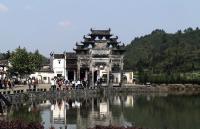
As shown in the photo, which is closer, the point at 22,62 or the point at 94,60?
the point at 22,62

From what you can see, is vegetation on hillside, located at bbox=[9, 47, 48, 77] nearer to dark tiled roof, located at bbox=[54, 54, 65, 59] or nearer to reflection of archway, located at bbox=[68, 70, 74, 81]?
dark tiled roof, located at bbox=[54, 54, 65, 59]

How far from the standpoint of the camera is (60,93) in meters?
63.1

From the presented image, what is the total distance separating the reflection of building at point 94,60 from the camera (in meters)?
97.0

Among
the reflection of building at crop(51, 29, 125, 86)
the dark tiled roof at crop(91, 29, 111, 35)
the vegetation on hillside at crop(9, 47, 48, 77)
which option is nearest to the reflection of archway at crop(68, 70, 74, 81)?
the reflection of building at crop(51, 29, 125, 86)

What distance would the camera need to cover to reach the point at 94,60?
96938mm

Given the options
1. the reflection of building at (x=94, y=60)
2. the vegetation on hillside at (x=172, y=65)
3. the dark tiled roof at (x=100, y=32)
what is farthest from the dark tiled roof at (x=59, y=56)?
the vegetation on hillside at (x=172, y=65)

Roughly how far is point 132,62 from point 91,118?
394 ft

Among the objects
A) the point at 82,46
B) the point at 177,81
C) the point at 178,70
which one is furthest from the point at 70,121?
the point at 178,70

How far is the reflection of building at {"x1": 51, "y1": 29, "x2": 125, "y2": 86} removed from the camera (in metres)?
97.0

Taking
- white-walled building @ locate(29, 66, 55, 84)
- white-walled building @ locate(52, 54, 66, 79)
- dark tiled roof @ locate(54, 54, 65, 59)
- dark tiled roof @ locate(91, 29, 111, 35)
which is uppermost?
dark tiled roof @ locate(91, 29, 111, 35)

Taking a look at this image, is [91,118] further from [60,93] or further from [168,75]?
[168,75]

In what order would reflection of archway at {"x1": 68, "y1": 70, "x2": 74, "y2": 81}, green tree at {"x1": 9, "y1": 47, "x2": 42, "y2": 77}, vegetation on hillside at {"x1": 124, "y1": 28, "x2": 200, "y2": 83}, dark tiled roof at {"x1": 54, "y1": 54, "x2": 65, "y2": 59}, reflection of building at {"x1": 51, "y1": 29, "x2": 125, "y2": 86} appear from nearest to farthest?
1. green tree at {"x1": 9, "y1": 47, "x2": 42, "y2": 77}
2. reflection of building at {"x1": 51, "y1": 29, "x2": 125, "y2": 86}
3. dark tiled roof at {"x1": 54, "y1": 54, "x2": 65, "y2": 59}
4. reflection of archway at {"x1": 68, "y1": 70, "x2": 74, "y2": 81}
5. vegetation on hillside at {"x1": 124, "y1": 28, "x2": 200, "y2": 83}

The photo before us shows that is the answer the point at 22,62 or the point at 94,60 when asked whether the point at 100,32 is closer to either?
the point at 94,60

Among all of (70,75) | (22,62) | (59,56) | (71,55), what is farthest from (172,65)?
(22,62)
